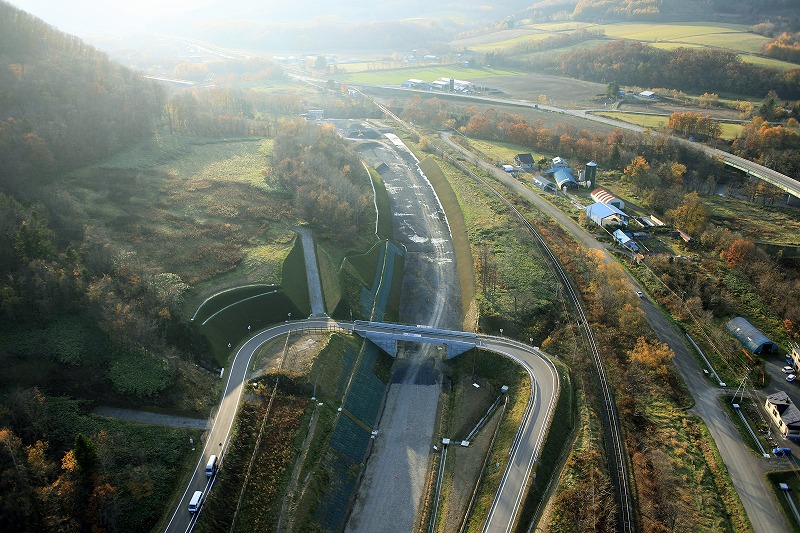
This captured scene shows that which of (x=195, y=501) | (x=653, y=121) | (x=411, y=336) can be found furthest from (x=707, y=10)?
(x=195, y=501)

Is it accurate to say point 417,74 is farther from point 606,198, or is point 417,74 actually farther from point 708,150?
point 606,198

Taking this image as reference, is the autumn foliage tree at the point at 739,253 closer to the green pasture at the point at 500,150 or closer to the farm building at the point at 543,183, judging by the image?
the farm building at the point at 543,183

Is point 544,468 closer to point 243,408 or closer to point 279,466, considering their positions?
point 279,466

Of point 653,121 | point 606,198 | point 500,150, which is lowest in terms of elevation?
point 606,198

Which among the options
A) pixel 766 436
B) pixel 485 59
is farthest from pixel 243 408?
pixel 485 59

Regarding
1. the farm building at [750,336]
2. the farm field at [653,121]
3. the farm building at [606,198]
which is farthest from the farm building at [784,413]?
the farm field at [653,121]

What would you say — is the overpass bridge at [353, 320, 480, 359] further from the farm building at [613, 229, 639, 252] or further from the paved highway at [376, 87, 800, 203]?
the paved highway at [376, 87, 800, 203]

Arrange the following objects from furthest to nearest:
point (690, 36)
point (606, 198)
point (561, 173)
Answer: point (690, 36)
point (561, 173)
point (606, 198)

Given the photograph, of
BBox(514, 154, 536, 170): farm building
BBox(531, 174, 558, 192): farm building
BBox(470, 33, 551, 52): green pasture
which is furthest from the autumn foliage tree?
BBox(470, 33, 551, 52): green pasture
